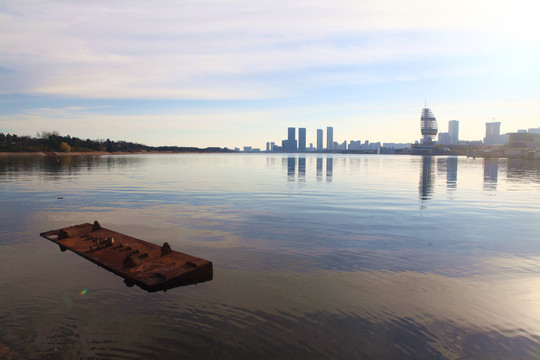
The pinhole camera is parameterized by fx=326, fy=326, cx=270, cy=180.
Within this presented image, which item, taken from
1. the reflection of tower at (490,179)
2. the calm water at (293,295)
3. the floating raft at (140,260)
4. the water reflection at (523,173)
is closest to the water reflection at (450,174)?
the reflection of tower at (490,179)

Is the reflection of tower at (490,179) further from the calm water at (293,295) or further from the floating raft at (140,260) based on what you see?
the floating raft at (140,260)

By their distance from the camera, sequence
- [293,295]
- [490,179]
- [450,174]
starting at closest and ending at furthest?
[293,295] → [490,179] → [450,174]

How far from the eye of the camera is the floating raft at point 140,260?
31.4 feet

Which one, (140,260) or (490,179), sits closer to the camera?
(140,260)

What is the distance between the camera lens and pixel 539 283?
10.6 m

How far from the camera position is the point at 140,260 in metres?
10.9

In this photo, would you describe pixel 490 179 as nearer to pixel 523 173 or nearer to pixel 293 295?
pixel 523 173

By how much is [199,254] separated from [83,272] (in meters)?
4.04

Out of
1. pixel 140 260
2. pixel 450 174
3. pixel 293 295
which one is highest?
pixel 450 174

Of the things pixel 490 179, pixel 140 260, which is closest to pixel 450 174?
pixel 490 179

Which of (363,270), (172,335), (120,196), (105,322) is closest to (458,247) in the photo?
(363,270)

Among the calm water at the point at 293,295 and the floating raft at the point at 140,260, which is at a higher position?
the floating raft at the point at 140,260

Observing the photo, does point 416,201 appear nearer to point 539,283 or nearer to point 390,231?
point 390,231

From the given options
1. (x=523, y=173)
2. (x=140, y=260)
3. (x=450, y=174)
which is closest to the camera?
(x=140, y=260)
